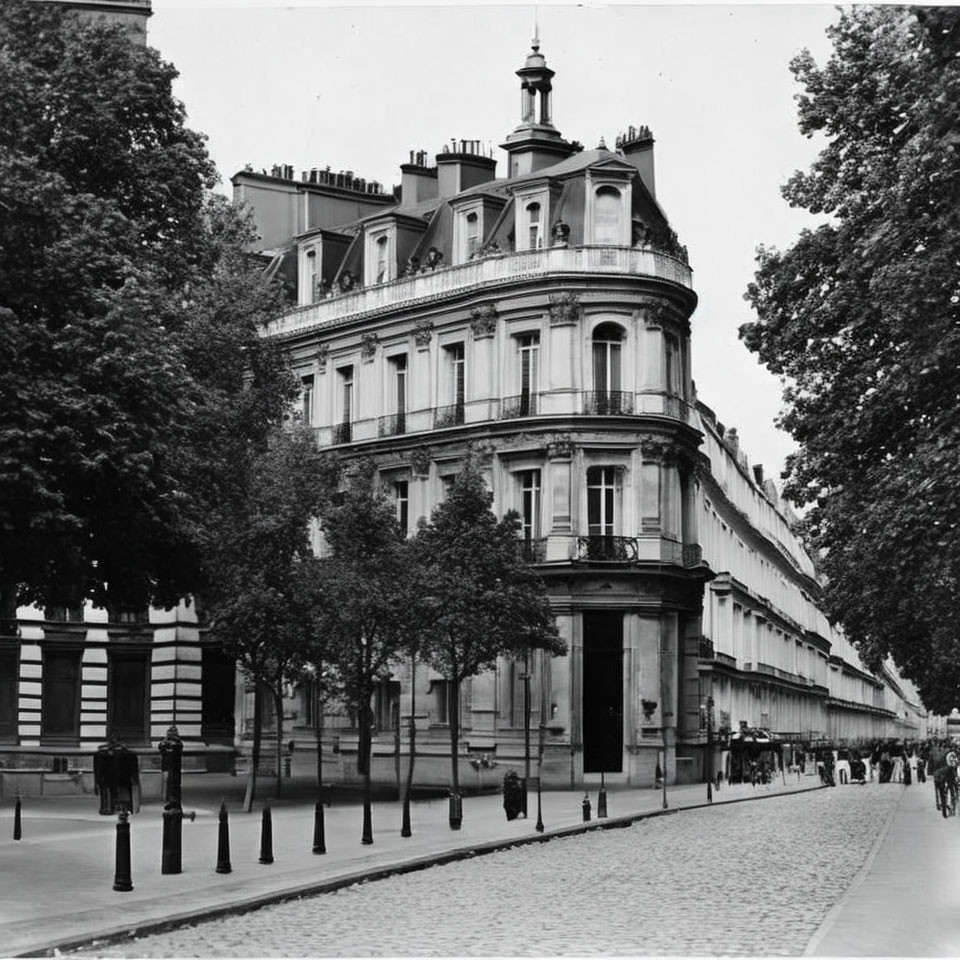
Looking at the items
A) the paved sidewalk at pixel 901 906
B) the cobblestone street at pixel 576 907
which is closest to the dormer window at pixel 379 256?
the cobblestone street at pixel 576 907

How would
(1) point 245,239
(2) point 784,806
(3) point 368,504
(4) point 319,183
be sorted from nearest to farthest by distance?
(3) point 368,504 → (2) point 784,806 → (1) point 245,239 → (4) point 319,183

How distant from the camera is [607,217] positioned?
5816 cm

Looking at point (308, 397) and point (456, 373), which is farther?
point (308, 397)

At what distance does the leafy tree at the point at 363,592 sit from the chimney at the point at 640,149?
85.1 feet

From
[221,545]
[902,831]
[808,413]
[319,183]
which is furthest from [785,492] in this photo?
[319,183]

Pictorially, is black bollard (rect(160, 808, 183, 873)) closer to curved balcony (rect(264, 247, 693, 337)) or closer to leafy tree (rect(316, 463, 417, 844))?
leafy tree (rect(316, 463, 417, 844))

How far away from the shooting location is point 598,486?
57.4 meters

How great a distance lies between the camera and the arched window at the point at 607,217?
58.1 m

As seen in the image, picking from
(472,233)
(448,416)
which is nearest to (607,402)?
(448,416)

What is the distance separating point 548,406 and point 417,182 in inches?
611

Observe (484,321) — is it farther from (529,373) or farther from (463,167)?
(463,167)

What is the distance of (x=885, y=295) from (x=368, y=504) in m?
15.3

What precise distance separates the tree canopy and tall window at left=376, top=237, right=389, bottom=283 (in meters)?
31.6

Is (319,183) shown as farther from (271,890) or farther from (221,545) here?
(271,890)
